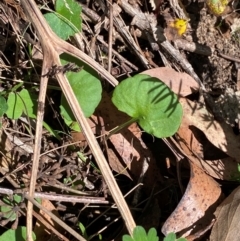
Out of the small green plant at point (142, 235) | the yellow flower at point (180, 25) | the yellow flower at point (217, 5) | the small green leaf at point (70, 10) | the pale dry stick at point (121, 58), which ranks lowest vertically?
the small green plant at point (142, 235)

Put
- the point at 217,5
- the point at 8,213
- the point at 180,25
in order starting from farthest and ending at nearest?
the point at 180,25
the point at 217,5
the point at 8,213

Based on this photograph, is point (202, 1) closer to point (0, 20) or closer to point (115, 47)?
point (115, 47)

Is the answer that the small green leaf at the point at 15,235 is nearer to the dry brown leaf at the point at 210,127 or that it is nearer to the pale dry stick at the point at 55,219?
the pale dry stick at the point at 55,219

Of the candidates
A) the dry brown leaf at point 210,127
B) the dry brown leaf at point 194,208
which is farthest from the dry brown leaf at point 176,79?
the dry brown leaf at point 194,208

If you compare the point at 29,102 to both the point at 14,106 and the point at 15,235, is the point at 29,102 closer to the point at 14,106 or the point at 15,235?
the point at 14,106

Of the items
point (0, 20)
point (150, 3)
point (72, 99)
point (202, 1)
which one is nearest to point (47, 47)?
point (72, 99)

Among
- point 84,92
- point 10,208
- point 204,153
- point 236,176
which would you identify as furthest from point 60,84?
point 236,176
